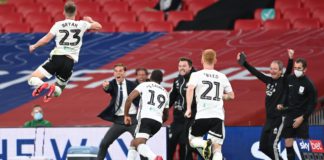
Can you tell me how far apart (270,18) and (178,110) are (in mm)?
8276

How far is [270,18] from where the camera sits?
1097 inches

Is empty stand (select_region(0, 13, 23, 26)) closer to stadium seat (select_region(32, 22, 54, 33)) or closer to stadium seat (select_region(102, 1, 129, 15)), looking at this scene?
stadium seat (select_region(32, 22, 54, 33))

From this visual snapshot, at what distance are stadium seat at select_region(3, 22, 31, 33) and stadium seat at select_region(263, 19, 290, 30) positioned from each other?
5822 millimetres

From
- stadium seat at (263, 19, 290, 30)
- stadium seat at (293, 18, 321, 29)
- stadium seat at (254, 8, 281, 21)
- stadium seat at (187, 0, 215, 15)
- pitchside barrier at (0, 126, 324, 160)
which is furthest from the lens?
stadium seat at (187, 0, 215, 15)

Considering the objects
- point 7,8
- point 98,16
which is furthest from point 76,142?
point 7,8

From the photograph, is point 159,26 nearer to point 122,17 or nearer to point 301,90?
point 122,17

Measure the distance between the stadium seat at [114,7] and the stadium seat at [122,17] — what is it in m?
0.41

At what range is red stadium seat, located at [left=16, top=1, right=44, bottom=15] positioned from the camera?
30.1 m

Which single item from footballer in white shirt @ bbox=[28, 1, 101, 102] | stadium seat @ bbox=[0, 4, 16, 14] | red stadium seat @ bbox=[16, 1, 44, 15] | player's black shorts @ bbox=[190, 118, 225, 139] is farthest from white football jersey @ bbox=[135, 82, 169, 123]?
stadium seat @ bbox=[0, 4, 16, 14]

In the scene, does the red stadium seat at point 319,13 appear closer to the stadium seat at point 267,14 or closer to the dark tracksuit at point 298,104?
the stadium seat at point 267,14

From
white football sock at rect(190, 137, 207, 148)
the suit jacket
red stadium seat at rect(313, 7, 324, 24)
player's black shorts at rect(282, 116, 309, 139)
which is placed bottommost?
white football sock at rect(190, 137, 207, 148)

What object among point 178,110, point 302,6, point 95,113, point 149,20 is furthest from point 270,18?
point 178,110


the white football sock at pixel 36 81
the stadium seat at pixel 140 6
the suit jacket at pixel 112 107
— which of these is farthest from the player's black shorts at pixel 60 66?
the stadium seat at pixel 140 6

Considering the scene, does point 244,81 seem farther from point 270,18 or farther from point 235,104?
point 270,18
